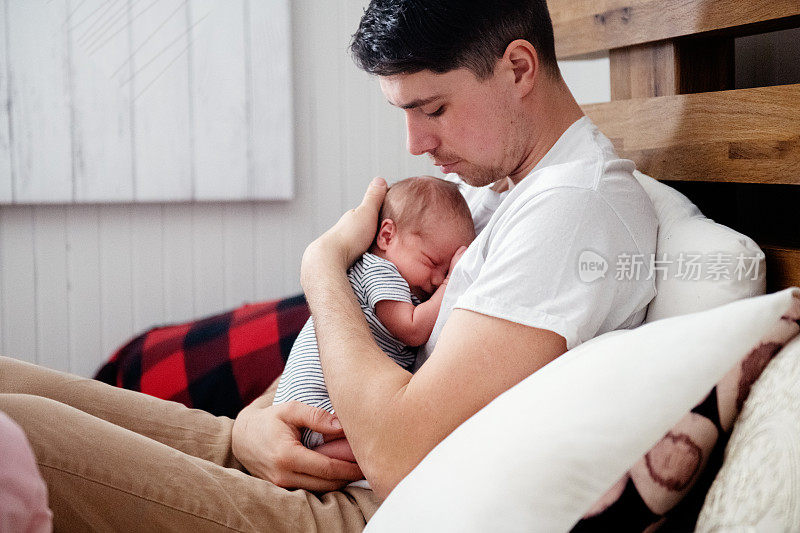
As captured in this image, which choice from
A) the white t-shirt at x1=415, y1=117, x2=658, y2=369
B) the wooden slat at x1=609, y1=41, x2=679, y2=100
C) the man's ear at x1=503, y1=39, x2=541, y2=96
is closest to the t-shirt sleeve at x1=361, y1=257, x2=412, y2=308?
the white t-shirt at x1=415, y1=117, x2=658, y2=369

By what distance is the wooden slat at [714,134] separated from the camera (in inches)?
45.5

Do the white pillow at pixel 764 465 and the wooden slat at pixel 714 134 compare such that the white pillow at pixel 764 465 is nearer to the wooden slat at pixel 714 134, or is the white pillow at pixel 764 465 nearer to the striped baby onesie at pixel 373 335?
the wooden slat at pixel 714 134

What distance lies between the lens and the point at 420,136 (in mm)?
1312

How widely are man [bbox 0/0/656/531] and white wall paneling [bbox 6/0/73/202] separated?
128cm

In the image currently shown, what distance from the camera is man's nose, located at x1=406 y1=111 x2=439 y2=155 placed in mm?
1301

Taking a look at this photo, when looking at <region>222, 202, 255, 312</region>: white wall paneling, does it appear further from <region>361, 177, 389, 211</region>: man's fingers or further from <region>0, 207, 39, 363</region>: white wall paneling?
<region>361, 177, 389, 211</region>: man's fingers

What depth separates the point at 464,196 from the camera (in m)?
1.64

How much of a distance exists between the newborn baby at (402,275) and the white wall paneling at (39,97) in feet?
4.84

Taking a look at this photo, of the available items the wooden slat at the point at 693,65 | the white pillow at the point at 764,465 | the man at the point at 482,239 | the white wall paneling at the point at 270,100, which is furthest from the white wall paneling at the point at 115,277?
the white pillow at the point at 764,465

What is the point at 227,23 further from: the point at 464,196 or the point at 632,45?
the point at 632,45

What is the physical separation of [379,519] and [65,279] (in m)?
2.14

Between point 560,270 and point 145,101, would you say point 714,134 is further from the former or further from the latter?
point 145,101

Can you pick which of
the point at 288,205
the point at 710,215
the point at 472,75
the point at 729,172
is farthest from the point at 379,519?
the point at 288,205

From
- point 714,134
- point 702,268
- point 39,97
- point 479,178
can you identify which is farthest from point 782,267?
point 39,97
